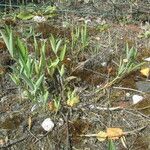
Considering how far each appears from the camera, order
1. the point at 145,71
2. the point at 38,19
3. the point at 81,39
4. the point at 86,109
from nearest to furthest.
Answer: the point at 86,109, the point at 145,71, the point at 81,39, the point at 38,19

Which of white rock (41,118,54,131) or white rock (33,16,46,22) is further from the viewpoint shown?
white rock (33,16,46,22)

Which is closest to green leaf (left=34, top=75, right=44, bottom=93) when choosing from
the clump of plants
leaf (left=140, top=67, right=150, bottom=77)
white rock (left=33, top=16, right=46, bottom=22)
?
the clump of plants

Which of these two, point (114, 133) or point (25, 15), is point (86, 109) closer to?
point (114, 133)

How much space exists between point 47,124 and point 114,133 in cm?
36

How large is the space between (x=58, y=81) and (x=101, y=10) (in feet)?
4.20

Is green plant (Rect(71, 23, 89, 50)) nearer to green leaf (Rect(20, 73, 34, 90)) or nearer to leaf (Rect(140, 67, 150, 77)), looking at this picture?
leaf (Rect(140, 67, 150, 77))

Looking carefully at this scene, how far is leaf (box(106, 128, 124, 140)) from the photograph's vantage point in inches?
86.7

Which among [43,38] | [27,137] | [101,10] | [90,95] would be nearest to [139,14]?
[101,10]

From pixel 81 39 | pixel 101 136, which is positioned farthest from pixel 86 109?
pixel 81 39

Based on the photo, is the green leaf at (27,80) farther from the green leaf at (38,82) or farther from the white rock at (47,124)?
the white rock at (47,124)

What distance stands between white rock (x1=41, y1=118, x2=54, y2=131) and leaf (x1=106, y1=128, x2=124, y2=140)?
304mm

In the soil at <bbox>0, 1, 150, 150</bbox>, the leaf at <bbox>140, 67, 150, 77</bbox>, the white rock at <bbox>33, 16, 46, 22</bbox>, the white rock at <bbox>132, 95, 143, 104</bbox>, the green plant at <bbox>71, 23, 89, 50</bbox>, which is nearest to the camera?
the soil at <bbox>0, 1, 150, 150</bbox>

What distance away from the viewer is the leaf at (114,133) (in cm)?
220

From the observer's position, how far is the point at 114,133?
2211 mm
